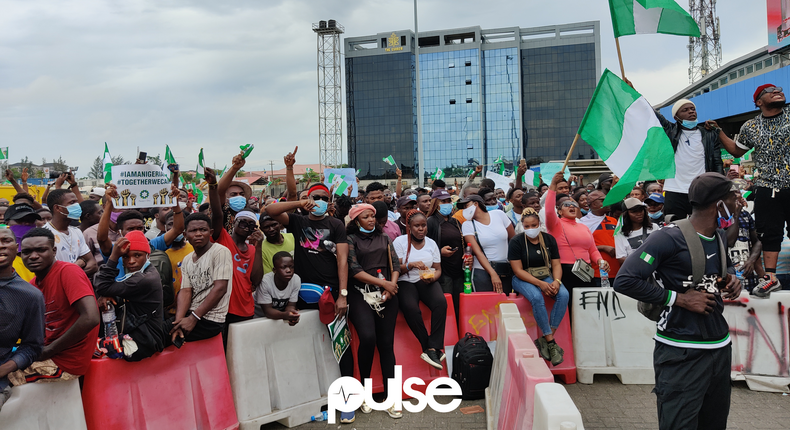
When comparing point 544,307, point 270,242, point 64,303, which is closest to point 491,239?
point 544,307

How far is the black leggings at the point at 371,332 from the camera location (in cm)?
545

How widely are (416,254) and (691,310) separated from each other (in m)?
3.27

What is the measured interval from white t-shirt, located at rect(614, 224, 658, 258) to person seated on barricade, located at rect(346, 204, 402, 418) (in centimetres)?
301

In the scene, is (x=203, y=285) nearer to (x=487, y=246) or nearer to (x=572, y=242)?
(x=487, y=246)

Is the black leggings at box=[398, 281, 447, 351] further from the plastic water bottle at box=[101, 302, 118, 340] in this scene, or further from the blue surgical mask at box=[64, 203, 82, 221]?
the blue surgical mask at box=[64, 203, 82, 221]

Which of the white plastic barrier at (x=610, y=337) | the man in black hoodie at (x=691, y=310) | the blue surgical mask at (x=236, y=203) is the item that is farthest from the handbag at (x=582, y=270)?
the blue surgical mask at (x=236, y=203)

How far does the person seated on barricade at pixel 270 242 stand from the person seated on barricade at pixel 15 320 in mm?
2393

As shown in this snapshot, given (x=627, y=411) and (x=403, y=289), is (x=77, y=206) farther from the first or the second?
(x=627, y=411)

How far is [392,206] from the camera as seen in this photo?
1333 cm

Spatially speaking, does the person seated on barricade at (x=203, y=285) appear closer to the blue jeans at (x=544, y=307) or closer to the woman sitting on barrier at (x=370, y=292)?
the woman sitting on barrier at (x=370, y=292)

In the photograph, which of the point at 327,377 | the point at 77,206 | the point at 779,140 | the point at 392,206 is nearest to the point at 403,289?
the point at 327,377

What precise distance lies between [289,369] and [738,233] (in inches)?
203

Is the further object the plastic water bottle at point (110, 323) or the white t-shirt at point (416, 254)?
the white t-shirt at point (416, 254)

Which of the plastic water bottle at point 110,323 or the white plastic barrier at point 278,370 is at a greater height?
the plastic water bottle at point 110,323
